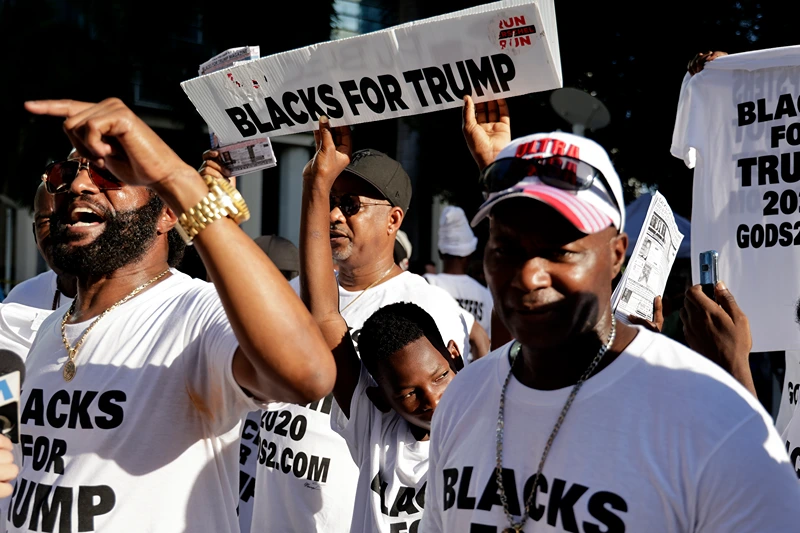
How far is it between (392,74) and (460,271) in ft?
18.9

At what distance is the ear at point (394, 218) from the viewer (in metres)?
4.54

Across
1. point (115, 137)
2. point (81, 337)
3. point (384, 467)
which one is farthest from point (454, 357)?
point (115, 137)

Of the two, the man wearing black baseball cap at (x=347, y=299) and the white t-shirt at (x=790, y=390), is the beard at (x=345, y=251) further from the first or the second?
the white t-shirt at (x=790, y=390)

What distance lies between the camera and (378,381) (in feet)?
11.0

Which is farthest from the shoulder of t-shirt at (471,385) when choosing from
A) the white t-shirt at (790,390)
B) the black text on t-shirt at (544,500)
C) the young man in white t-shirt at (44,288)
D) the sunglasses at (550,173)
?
the young man in white t-shirt at (44,288)

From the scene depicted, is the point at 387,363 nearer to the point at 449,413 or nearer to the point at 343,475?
the point at 343,475

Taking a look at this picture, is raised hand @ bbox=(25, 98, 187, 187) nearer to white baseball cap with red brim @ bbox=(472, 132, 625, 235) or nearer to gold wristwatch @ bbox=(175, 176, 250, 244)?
gold wristwatch @ bbox=(175, 176, 250, 244)

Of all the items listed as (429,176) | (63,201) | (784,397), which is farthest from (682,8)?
(63,201)

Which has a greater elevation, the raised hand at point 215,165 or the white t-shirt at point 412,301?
the raised hand at point 215,165

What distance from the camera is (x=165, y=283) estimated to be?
2.94 m

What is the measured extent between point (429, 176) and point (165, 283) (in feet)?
34.6

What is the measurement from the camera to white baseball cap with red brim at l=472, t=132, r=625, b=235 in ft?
6.61

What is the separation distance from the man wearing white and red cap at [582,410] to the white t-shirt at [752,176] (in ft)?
6.97

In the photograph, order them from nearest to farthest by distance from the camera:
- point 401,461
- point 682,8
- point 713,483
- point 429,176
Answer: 1. point 713,483
2. point 401,461
3. point 682,8
4. point 429,176
